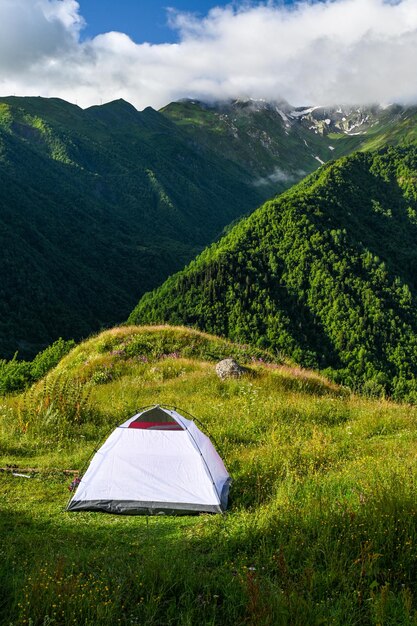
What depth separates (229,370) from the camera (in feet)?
58.1

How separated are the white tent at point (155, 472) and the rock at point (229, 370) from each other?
25.0ft

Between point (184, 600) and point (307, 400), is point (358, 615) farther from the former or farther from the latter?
point (307, 400)

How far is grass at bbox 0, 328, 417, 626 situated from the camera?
4.81 metres

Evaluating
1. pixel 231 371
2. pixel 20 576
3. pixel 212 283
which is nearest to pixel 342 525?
pixel 20 576

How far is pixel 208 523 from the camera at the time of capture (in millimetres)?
7543

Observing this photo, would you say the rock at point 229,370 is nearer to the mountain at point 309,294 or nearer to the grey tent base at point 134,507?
the grey tent base at point 134,507

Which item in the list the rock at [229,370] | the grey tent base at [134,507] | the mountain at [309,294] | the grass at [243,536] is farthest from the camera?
the mountain at [309,294]

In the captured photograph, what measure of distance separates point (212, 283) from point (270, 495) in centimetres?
10938

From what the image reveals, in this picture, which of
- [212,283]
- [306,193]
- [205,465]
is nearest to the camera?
[205,465]

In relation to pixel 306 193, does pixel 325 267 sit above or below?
below

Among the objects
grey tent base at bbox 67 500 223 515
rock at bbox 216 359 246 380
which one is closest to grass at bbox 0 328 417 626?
grey tent base at bbox 67 500 223 515

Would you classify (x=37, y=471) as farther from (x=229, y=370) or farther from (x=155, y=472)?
(x=229, y=370)

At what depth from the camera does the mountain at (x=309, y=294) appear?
10838cm

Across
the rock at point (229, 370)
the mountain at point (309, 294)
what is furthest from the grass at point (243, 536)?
the mountain at point (309, 294)
